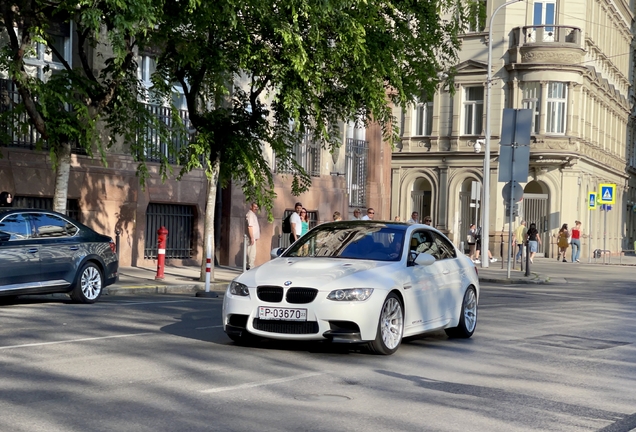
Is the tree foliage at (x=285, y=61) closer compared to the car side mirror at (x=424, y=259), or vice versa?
the car side mirror at (x=424, y=259)

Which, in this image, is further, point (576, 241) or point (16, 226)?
point (576, 241)

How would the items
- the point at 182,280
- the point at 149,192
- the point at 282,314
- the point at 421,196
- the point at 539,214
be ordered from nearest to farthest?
the point at 282,314, the point at 182,280, the point at 149,192, the point at 539,214, the point at 421,196

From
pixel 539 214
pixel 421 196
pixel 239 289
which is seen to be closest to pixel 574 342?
pixel 239 289

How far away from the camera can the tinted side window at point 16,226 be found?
15586mm

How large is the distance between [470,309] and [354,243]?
2.12 meters

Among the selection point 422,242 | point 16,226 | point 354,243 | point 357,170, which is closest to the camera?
point 354,243

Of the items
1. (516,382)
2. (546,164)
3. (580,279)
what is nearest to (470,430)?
(516,382)

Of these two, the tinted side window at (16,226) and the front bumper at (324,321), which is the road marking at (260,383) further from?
the tinted side window at (16,226)

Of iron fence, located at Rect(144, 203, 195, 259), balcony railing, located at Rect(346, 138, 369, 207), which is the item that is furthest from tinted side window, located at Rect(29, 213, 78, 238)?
balcony railing, located at Rect(346, 138, 369, 207)

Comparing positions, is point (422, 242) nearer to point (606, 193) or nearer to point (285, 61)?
point (285, 61)

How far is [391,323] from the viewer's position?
36.7ft

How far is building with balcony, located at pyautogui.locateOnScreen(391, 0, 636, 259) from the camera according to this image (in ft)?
172

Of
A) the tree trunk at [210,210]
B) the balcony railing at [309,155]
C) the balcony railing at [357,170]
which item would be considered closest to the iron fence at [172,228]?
the balcony railing at [309,155]

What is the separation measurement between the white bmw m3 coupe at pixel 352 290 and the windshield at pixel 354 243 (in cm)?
1
